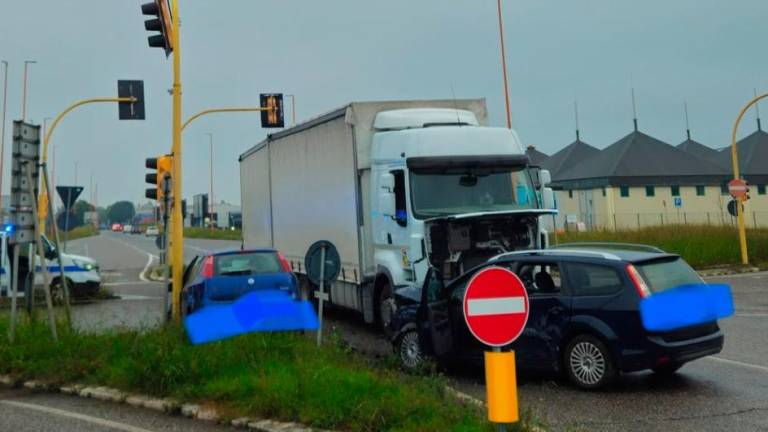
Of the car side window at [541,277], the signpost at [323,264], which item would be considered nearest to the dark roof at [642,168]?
the car side window at [541,277]

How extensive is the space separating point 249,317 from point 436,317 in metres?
3.15

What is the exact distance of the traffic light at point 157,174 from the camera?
43.8ft

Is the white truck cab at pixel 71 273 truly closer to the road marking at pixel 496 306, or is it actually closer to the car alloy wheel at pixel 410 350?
the car alloy wheel at pixel 410 350

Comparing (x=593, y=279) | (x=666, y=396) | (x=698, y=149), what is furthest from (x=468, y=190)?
(x=698, y=149)

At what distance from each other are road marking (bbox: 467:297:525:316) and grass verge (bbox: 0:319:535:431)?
3.20 ft

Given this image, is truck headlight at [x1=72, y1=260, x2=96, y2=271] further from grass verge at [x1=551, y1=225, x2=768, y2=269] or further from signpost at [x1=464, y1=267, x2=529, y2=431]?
grass verge at [x1=551, y1=225, x2=768, y2=269]

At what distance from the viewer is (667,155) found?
5975 centimetres

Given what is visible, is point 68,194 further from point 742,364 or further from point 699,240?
point 699,240

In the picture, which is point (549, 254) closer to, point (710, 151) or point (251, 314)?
point (251, 314)

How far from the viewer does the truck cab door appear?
29.0 ft

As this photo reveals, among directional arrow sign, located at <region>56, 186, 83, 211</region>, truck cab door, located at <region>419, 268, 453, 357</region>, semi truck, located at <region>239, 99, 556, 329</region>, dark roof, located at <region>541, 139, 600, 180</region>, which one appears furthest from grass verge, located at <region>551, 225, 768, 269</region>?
dark roof, located at <region>541, 139, 600, 180</region>

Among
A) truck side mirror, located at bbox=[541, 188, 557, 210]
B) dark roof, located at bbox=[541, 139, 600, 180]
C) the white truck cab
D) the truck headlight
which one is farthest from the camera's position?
dark roof, located at bbox=[541, 139, 600, 180]

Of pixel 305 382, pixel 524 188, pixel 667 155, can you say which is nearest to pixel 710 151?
pixel 667 155

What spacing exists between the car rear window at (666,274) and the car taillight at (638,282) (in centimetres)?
5
